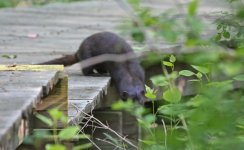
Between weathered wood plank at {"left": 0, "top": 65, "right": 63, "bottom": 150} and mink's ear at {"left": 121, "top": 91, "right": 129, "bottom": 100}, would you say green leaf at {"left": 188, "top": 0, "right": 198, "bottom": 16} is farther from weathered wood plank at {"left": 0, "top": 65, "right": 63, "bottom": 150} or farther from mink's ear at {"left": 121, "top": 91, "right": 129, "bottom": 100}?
mink's ear at {"left": 121, "top": 91, "right": 129, "bottom": 100}

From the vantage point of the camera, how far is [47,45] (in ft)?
28.3

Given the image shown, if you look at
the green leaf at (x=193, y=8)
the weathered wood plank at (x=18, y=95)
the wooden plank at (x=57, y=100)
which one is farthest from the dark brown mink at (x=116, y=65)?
the green leaf at (x=193, y=8)

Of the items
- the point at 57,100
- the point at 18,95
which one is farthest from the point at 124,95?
the point at 18,95

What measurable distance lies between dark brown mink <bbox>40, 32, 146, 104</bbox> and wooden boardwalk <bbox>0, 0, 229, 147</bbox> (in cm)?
14

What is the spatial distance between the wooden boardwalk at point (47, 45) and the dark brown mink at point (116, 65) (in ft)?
0.47

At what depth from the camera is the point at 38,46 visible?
854 centimetres

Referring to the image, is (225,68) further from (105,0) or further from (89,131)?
(105,0)

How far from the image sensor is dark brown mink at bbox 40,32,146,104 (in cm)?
717

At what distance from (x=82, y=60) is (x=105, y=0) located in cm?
750

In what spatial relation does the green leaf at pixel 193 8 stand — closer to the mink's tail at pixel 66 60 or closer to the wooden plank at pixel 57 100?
the wooden plank at pixel 57 100

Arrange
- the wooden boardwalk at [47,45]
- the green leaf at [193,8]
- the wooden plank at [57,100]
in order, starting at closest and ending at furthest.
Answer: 1. the green leaf at [193,8]
2. the wooden boardwalk at [47,45]
3. the wooden plank at [57,100]

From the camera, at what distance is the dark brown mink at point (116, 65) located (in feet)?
23.5

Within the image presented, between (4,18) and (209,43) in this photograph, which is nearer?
(209,43)

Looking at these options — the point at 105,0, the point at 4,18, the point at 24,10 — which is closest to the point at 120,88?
the point at 4,18
